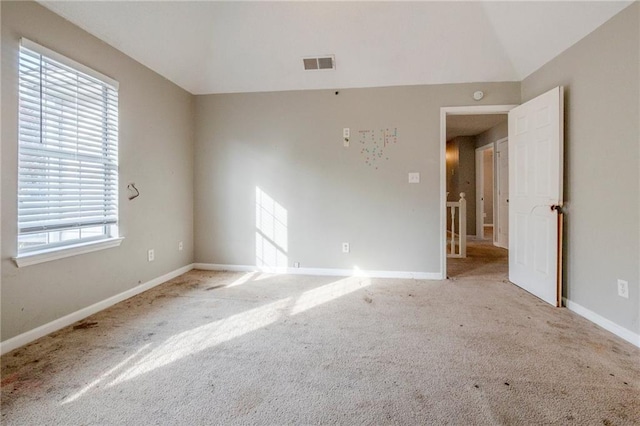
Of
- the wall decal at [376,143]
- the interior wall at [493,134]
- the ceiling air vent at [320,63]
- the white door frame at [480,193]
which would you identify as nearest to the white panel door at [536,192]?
the wall decal at [376,143]

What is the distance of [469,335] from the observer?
6.52 ft

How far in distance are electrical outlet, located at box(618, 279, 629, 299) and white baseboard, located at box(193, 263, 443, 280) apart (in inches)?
59.5

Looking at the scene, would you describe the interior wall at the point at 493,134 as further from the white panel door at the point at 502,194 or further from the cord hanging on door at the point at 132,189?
the cord hanging on door at the point at 132,189

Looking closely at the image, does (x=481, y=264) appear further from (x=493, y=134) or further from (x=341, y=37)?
(x=341, y=37)

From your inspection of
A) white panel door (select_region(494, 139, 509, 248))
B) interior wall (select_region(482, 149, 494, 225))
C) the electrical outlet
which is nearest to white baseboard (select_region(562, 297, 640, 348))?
the electrical outlet

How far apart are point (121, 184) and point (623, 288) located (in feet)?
13.8

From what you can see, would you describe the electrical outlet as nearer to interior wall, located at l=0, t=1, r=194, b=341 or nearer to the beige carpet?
the beige carpet

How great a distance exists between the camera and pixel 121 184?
2625 millimetres

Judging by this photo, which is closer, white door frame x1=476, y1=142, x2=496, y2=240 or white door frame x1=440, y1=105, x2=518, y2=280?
white door frame x1=440, y1=105, x2=518, y2=280

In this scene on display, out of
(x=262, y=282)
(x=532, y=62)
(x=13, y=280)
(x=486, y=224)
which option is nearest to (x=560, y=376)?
(x=262, y=282)

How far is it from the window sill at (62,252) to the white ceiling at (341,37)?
1763 mm

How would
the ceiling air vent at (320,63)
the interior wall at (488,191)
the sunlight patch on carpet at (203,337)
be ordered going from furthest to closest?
the interior wall at (488,191) → the ceiling air vent at (320,63) → the sunlight patch on carpet at (203,337)

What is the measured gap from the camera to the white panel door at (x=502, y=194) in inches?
214

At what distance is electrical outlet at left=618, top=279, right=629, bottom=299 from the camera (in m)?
1.97
